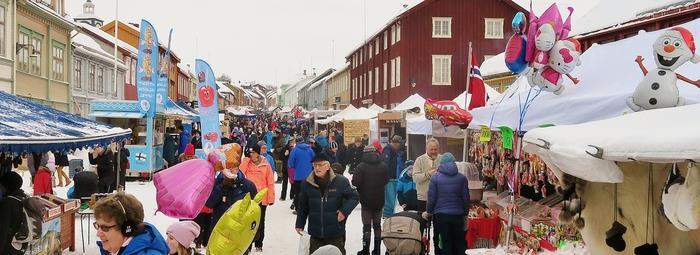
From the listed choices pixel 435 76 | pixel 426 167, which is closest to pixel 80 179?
pixel 426 167

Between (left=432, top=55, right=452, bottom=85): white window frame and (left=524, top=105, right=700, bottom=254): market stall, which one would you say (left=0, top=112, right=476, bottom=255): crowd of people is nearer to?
(left=524, top=105, right=700, bottom=254): market stall

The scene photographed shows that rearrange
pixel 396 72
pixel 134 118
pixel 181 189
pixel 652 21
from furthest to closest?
pixel 396 72 → pixel 134 118 → pixel 652 21 → pixel 181 189

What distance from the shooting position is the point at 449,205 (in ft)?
26.1

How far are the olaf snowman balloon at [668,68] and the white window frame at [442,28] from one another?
27183 mm

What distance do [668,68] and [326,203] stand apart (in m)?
3.77

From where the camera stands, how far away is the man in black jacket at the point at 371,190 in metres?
8.71

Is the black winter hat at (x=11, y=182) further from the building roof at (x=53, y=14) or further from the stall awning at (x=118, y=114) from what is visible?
the building roof at (x=53, y=14)

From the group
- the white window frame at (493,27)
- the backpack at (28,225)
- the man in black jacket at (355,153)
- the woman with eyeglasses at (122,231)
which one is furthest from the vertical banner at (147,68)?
the white window frame at (493,27)

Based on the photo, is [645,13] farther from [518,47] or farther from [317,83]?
[317,83]

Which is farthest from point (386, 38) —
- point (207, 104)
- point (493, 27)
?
point (207, 104)

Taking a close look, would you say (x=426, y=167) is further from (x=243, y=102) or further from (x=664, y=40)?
(x=243, y=102)

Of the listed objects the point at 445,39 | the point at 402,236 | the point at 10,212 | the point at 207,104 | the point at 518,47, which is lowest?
the point at 402,236

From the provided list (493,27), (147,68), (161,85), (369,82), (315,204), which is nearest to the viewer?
(315,204)

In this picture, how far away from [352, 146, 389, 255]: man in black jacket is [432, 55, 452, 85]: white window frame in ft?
79.5
